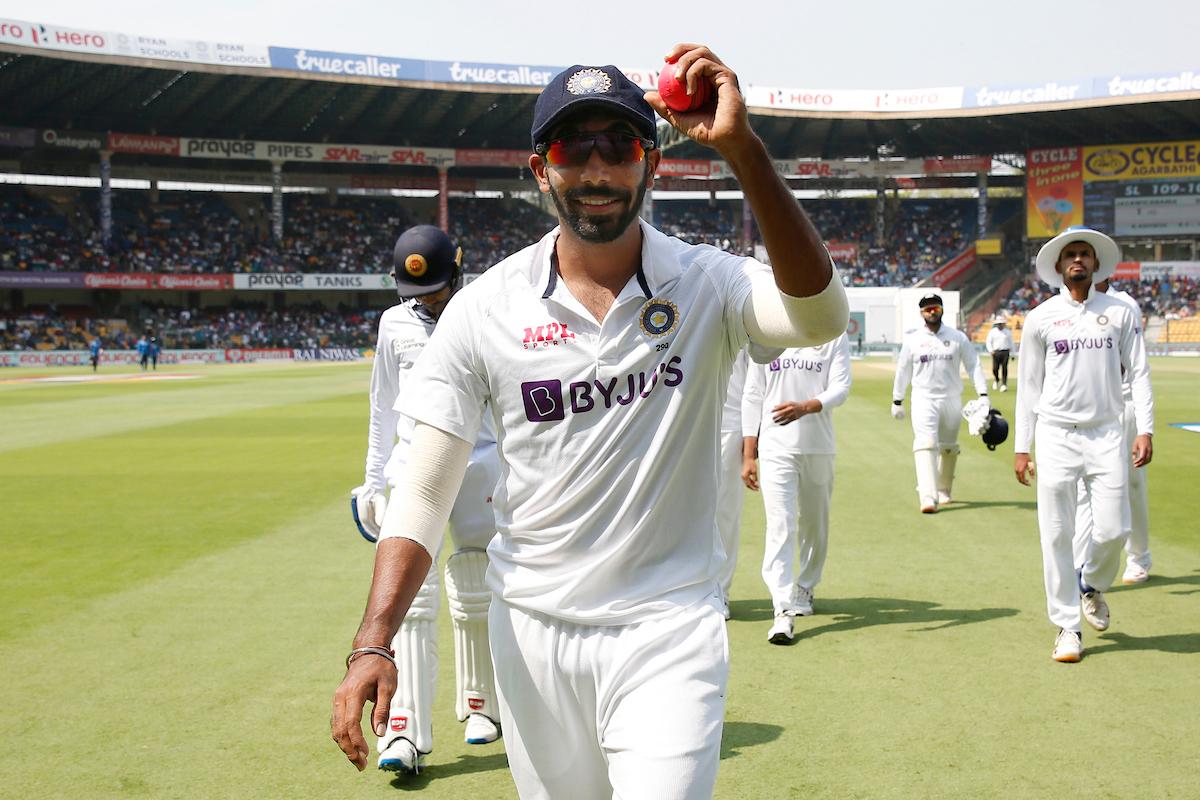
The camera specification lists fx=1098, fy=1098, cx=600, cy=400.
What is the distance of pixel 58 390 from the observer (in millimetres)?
33000

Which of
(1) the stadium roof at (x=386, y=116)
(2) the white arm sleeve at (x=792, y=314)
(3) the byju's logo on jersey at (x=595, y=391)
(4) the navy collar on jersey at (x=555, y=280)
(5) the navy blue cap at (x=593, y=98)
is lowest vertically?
(3) the byju's logo on jersey at (x=595, y=391)

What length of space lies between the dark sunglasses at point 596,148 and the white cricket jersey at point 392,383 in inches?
95.6

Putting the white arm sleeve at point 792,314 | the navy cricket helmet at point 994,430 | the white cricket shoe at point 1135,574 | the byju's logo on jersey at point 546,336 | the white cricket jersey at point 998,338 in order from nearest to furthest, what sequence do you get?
the white arm sleeve at point 792,314 → the byju's logo on jersey at point 546,336 → the white cricket shoe at point 1135,574 → the navy cricket helmet at point 994,430 → the white cricket jersey at point 998,338

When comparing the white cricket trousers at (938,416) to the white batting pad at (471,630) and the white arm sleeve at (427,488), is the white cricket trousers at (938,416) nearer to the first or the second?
the white batting pad at (471,630)

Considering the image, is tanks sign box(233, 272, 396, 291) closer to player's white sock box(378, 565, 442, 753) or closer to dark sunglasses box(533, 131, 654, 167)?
player's white sock box(378, 565, 442, 753)

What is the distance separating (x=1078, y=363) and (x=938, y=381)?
5.71m

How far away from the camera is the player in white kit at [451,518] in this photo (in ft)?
16.1

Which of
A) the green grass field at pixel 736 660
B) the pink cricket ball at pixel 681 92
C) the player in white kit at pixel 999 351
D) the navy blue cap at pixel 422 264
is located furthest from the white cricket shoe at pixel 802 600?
the player in white kit at pixel 999 351

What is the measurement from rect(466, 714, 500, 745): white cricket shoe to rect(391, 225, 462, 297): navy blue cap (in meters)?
2.06

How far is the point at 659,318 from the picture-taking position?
277cm

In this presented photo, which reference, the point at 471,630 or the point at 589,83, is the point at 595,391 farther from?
the point at 471,630

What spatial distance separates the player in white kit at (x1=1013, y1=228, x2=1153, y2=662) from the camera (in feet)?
21.3

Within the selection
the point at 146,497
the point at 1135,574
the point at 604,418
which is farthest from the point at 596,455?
the point at 146,497

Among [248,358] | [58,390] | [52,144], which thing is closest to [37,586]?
[58,390]
